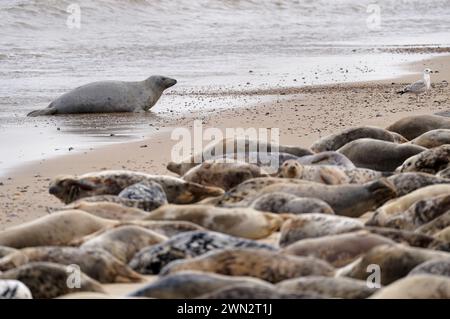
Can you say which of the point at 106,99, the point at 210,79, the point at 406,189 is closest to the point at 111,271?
the point at 406,189

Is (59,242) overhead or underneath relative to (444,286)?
underneath

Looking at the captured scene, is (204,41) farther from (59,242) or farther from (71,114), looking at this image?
(59,242)

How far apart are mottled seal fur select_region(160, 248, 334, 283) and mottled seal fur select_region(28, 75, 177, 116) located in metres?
7.94

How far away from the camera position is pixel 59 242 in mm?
4832

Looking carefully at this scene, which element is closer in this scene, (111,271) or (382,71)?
(111,271)

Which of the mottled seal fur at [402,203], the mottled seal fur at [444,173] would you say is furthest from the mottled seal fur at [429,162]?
the mottled seal fur at [402,203]

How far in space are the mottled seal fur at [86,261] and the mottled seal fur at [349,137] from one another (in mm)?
3341

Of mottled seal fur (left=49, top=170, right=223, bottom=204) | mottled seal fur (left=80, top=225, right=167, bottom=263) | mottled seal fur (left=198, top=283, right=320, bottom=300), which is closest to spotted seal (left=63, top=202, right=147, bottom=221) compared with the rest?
mottled seal fur (left=80, top=225, right=167, bottom=263)

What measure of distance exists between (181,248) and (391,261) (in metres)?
1.00

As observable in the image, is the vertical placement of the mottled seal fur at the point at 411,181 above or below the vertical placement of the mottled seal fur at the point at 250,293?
below

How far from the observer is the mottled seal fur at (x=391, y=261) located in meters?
3.84

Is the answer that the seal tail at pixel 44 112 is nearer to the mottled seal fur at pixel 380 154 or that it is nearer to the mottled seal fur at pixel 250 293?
the mottled seal fur at pixel 380 154

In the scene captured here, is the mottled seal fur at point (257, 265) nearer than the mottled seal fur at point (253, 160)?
Yes

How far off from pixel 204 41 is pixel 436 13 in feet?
39.1
